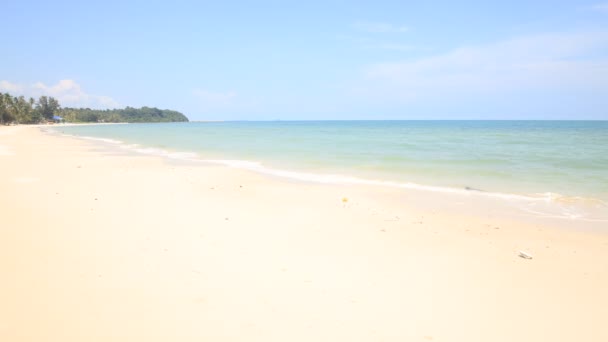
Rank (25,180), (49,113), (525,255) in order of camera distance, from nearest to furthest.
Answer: (525,255), (25,180), (49,113)

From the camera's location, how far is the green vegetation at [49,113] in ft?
261

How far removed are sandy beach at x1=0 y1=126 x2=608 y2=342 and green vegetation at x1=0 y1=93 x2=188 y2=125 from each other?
3460 inches

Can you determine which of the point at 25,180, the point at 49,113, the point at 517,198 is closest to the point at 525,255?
the point at 517,198

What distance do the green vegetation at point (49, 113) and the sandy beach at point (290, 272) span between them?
87875mm

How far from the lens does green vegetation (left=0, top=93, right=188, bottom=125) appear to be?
3128 inches

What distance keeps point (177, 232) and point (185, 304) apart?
2.67 m

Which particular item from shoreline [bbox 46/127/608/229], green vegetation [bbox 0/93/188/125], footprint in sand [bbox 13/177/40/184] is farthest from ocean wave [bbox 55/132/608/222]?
green vegetation [bbox 0/93/188/125]

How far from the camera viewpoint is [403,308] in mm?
3996

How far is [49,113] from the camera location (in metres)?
118

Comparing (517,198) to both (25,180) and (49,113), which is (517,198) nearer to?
(25,180)

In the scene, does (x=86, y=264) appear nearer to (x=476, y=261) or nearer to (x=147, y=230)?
(x=147, y=230)

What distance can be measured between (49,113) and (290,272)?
139234 mm

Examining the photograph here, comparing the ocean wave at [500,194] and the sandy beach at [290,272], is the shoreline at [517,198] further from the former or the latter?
the sandy beach at [290,272]

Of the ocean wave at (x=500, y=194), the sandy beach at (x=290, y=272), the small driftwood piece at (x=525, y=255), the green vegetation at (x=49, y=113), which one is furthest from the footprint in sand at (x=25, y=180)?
the green vegetation at (x=49, y=113)
